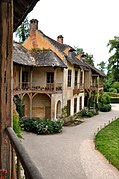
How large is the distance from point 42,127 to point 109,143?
540cm

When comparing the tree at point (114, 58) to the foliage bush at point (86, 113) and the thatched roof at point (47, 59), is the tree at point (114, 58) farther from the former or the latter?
the thatched roof at point (47, 59)

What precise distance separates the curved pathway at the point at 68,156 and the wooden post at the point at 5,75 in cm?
686

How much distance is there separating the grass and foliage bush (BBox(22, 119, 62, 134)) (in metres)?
3.40

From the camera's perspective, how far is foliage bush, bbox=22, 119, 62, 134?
60.0 ft

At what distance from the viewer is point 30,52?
76.8ft

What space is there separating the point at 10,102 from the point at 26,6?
1.42 meters

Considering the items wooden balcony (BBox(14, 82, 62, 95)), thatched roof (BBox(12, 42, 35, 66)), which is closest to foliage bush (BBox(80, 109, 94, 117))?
wooden balcony (BBox(14, 82, 62, 95))

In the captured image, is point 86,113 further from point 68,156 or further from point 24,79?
point 68,156

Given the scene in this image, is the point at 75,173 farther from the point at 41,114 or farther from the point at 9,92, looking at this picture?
the point at 41,114

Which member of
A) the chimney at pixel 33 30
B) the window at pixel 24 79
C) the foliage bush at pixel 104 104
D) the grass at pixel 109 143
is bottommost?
the grass at pixel 109 143

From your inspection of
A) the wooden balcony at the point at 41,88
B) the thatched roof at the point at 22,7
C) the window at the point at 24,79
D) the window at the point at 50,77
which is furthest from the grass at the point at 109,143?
the thatched roof at the point at 22,7

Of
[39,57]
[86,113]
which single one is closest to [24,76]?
[39,57]

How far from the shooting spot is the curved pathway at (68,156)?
33.8 ft

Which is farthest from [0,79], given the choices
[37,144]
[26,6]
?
[37,144]
